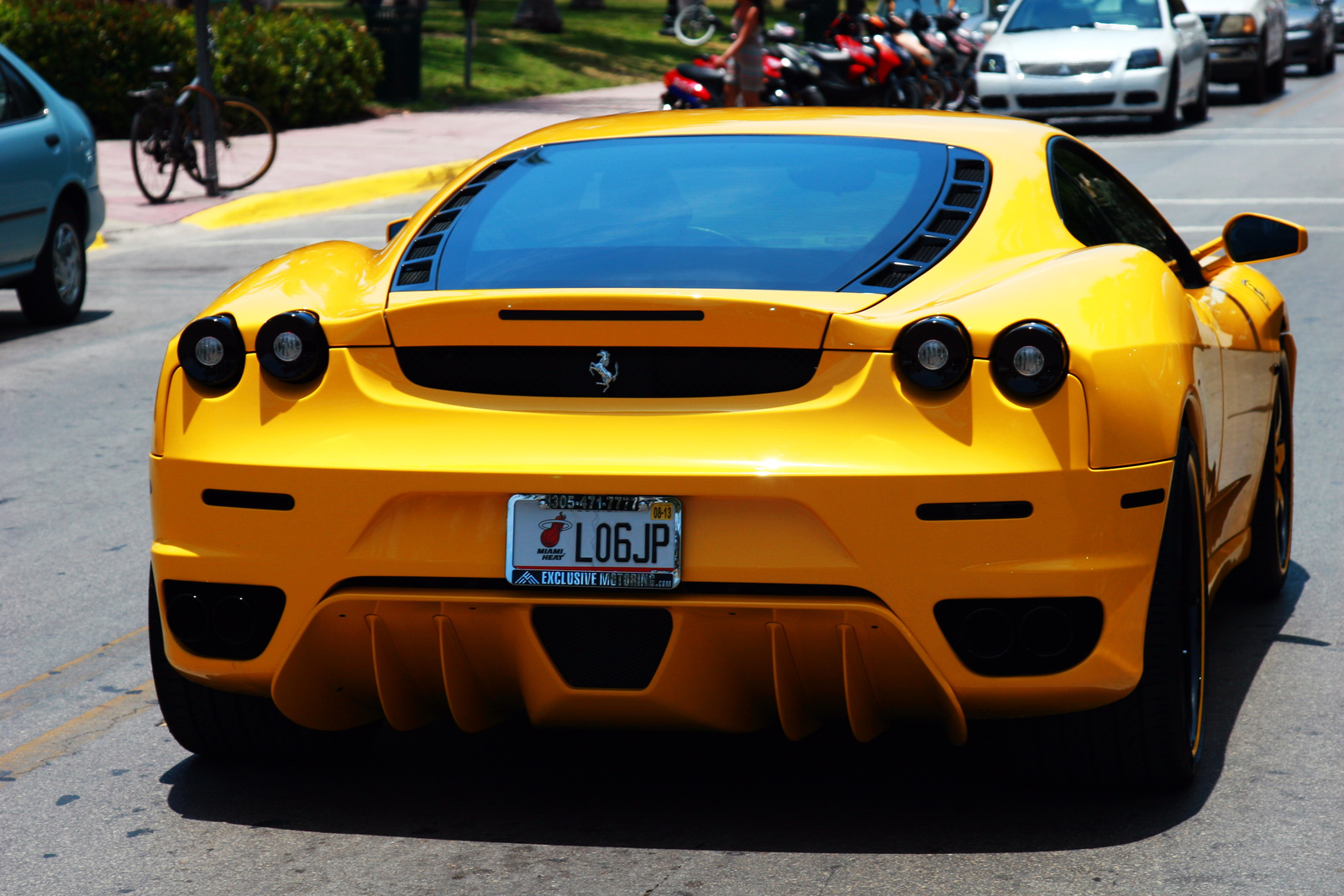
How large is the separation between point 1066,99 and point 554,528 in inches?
772

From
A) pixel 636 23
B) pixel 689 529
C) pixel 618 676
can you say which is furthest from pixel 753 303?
pixel 636 23

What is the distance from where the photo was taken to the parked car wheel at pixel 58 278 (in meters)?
11.2

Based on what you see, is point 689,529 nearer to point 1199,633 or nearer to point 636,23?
point 1199,633

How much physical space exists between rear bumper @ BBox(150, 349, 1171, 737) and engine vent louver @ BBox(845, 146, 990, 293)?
11.7 inches

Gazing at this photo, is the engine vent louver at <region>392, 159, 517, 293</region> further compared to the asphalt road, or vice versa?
the engine vent louver at <region>392, 159, 517, 293</region>

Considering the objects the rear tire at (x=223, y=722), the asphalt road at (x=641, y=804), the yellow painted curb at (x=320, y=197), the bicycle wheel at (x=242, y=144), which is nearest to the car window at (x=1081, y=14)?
the yellow painted curb at (x=320, y=197)

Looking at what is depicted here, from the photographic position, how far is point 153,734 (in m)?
4.45

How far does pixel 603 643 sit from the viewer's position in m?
3.54

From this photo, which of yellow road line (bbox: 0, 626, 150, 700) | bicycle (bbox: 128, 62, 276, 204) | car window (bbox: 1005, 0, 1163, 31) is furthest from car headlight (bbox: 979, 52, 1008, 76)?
yellow road line (bbox: 0, 626, 150, 700)

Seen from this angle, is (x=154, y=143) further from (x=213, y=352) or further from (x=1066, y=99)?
(x=213, y=352)

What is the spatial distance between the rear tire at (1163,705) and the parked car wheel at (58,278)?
8.79 m

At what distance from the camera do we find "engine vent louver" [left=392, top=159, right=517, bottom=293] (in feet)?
12.6

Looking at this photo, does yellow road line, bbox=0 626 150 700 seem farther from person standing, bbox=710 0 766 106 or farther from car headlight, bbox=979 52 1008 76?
car headlight, bbox=979 52 1008 76

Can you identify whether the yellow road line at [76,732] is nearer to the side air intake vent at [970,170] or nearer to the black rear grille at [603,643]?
the black rear grille at [603,643]
